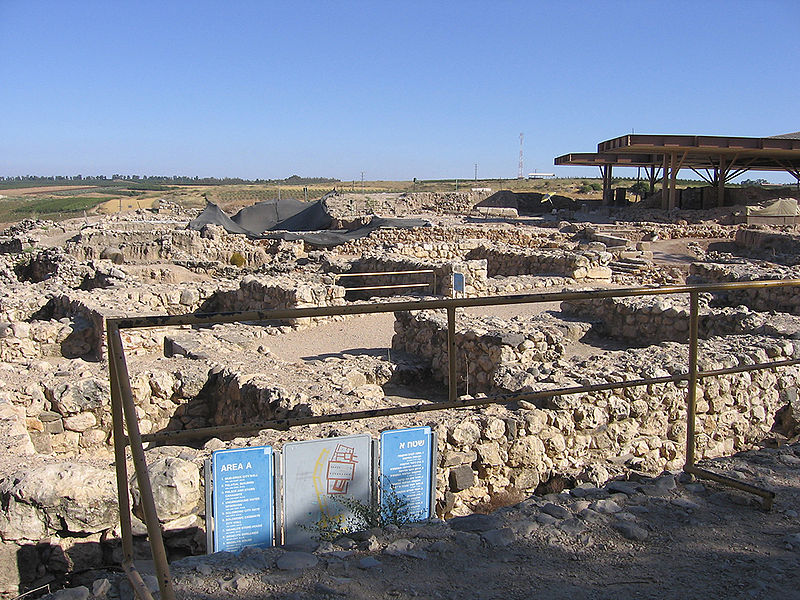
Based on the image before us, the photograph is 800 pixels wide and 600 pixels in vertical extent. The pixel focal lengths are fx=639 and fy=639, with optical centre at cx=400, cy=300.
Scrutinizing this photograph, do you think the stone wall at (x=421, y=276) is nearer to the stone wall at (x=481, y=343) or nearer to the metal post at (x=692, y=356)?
the stone wall at (x=481, y=343)

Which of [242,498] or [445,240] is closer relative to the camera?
[242,498]

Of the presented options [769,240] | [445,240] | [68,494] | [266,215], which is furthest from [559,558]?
[266,215]

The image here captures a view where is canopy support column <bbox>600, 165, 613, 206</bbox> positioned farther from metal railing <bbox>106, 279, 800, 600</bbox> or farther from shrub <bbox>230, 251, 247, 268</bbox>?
metal railing <bbox>106, 279, 800, 600</bbox>

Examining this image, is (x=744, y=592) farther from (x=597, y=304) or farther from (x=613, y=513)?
(x=597, y=304)

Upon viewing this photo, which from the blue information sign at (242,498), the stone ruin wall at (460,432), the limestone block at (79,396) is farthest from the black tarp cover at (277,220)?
the blue information sign at (242,498)

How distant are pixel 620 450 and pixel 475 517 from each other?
9.23ft

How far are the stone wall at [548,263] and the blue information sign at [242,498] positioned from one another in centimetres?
1398

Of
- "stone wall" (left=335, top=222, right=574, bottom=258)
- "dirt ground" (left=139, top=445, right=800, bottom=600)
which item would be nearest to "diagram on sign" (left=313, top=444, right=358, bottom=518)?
"dirt ground" (left=139, top=445, right=800, bottom=600)

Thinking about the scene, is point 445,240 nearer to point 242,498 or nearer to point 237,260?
point 237,260

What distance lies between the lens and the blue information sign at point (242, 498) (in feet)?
11.5

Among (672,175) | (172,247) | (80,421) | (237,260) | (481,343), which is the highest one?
(672,175)

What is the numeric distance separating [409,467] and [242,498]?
1055 mm

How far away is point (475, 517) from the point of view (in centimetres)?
349

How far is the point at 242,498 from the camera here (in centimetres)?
358
